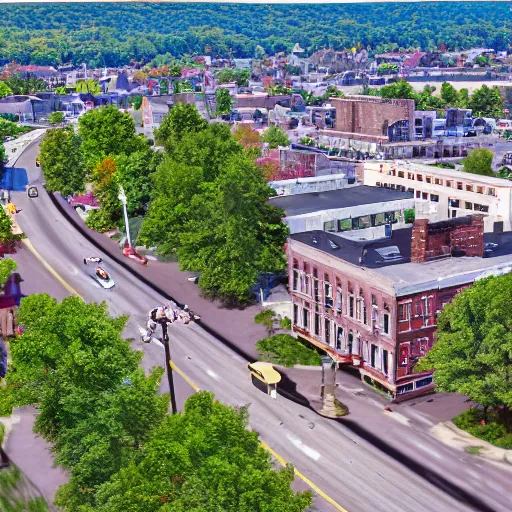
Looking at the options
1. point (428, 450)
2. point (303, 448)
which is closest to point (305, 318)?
point (303, 448)

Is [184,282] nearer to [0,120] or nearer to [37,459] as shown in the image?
[37,459]

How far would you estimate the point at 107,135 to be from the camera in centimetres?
10675

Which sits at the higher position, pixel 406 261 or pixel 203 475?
pixel 203 475

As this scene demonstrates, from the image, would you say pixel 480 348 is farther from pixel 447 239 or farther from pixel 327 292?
pixel 327 292

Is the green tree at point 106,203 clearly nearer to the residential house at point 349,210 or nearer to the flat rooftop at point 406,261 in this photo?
the residential house at point 349,210

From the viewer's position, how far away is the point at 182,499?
27906 millimetres

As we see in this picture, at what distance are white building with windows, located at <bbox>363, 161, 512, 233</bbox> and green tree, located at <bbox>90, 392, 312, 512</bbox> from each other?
3825 cm

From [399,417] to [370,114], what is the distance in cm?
7531

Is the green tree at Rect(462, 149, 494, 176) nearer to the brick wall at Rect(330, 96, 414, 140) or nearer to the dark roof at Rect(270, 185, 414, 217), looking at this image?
the brick wall at Rect(330, 96, 414, 140)

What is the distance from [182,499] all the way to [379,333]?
23831mm

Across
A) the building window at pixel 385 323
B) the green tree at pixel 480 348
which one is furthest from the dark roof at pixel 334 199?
the green tree at pixel 480 348

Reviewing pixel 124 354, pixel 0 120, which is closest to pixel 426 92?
pixel 0 120

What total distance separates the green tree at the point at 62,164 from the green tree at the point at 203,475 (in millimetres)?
75104

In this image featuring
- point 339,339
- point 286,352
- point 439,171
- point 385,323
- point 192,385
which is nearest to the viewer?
point 385,323
